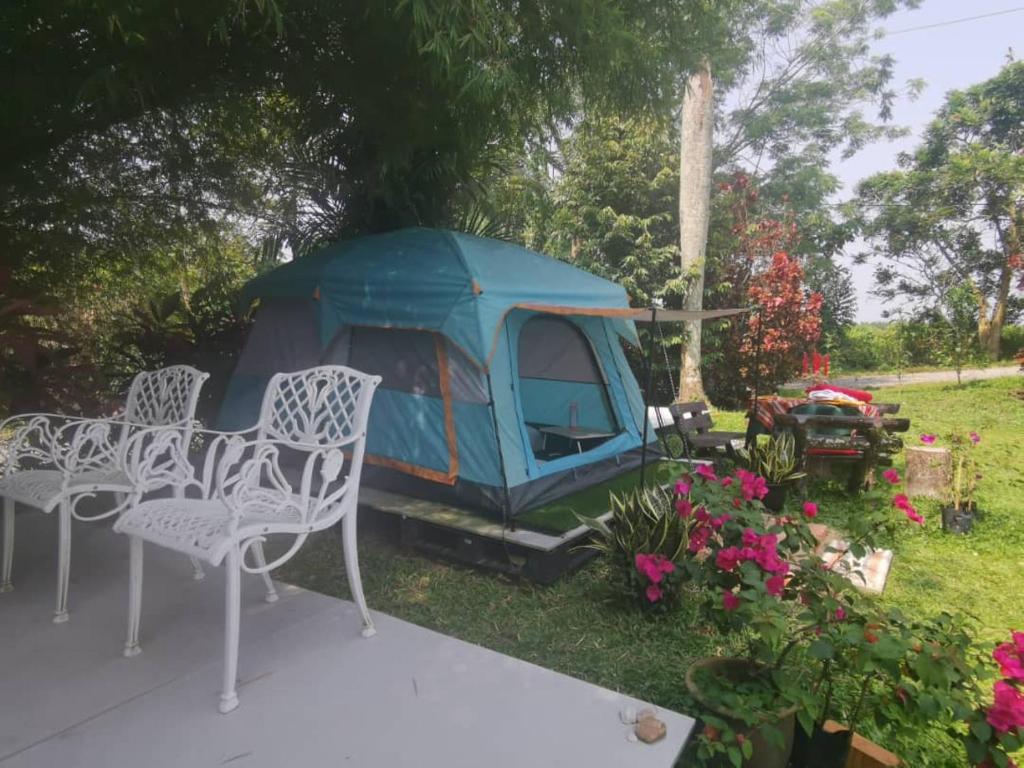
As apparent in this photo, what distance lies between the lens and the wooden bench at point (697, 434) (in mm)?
4633

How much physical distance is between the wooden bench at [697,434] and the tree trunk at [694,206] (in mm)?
3447

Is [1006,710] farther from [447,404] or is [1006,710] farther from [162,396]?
[162,396]

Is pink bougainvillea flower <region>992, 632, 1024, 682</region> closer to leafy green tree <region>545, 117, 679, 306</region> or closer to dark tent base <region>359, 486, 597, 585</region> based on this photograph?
dark tent base <region>359, 486, 597, 585</region>

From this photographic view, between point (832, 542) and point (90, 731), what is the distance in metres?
3.39

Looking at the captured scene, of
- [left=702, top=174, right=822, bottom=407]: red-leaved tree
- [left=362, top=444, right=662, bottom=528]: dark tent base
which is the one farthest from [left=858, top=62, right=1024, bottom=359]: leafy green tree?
[left=362, top=444, right=662, bottom=528]: dark tent base

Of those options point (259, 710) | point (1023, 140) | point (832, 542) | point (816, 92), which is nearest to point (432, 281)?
point (259, 710)

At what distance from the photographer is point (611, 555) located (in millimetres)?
2865

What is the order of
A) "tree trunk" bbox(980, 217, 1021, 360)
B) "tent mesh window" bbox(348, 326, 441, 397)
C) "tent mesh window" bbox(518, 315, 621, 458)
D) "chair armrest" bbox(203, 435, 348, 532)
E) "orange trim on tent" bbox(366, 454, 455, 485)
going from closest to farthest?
"chair armrest" bbox(203, 435, 348, 532) < "orange trim on tent" bbox(366, 454, 455, 485) < "tent mesh window" bbox(348, 326, 441, 397) < "tent mesh window" bbox(518, 315, 621, 458) < "tree trunk" bbox(980, 217, 1021, 360)

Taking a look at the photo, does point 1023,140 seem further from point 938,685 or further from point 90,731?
point 90,731

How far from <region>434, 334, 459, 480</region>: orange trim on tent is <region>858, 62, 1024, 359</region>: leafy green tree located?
12094 millimetres

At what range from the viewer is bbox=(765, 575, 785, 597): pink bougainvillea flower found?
67.5 inches

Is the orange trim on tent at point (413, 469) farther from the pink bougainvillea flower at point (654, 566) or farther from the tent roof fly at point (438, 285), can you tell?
the pink bougainvillea flower at point (654, 566)

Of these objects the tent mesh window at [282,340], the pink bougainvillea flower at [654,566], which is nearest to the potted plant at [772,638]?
the pink bougainvillea flower at [654,566]

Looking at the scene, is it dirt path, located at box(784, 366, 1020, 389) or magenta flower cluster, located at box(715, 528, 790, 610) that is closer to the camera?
magenta flower cluster, located at box(715, 528, 790, 610)
